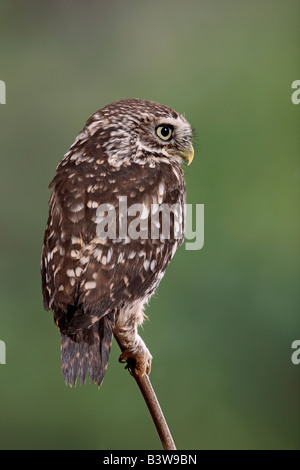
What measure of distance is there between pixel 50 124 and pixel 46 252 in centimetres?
128

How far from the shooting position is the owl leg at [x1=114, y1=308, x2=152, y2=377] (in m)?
1.38

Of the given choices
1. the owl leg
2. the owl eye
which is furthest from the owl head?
the owl leg

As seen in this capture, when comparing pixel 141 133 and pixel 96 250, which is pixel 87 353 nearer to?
pixel 96 250

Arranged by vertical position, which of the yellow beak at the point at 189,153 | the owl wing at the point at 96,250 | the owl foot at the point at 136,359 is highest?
the yellow beak at the point at 189,153

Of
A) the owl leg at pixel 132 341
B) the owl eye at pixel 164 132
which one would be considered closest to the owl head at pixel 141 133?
the owl eye at pixel 164 132

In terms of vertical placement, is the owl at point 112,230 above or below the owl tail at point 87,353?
above

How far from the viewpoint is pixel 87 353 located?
49.2 inches

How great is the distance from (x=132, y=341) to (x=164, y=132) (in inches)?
17.8

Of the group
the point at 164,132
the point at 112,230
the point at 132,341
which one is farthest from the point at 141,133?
the point at 132,341

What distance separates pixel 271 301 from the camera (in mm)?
2621

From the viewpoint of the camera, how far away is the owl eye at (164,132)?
4.44 ft

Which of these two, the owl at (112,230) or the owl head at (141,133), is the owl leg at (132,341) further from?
the owl head at (141,133)

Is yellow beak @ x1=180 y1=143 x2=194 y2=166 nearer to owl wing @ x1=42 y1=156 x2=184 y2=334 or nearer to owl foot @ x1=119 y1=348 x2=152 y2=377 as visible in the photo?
owl wing @ x1=42 y1=156 x2=184 y2=334

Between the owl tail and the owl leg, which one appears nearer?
the owl tail
